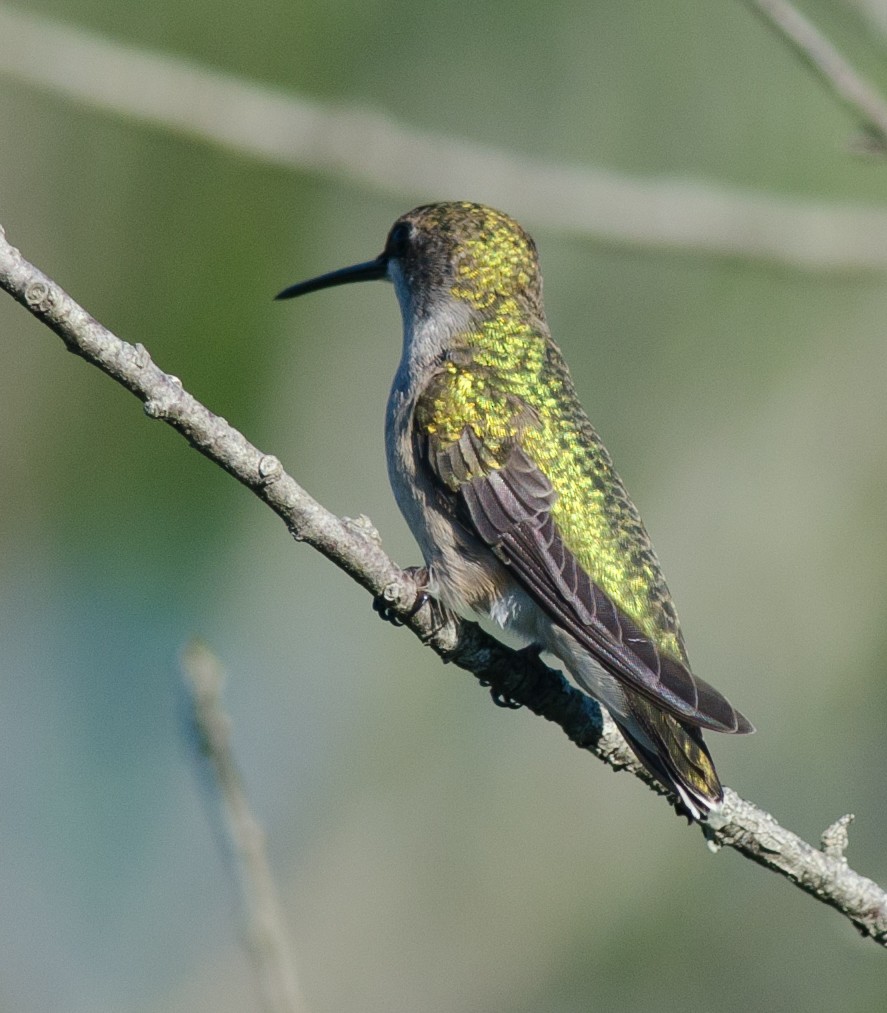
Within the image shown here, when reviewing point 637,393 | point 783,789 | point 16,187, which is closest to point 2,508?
point 16,187

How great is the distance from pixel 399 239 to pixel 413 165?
362 millimetres

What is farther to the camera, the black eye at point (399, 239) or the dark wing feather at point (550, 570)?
the black eye at point (399, 239)

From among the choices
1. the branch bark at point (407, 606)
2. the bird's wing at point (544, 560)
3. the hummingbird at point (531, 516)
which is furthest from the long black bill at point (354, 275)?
the branch bark at point (407, 606)

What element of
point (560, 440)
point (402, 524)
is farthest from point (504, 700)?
point (402, 524)

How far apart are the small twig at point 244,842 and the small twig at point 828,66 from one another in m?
2.33

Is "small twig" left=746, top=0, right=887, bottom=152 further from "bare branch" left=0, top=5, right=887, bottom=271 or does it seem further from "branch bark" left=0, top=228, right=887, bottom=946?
"branch bark" left=0, top=228, right=887, bottom=946

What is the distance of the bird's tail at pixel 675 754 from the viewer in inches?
143

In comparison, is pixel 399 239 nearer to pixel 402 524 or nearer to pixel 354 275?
pixel 354 275

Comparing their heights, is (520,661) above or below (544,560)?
below

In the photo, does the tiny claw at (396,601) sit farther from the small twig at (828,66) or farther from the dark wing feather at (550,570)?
the small twig at (828,66)

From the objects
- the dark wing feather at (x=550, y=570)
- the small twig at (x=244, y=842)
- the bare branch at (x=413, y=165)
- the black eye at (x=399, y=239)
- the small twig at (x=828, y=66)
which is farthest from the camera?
the black eye at (x=399, y=239)

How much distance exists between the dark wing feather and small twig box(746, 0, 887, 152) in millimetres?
1455

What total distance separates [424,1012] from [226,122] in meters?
5.44

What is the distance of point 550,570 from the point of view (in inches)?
170
